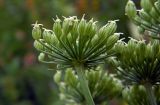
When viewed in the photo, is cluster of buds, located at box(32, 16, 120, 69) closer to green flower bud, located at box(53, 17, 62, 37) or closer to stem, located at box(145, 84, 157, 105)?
green flower bud, located at box(53, 17, 62, 37)

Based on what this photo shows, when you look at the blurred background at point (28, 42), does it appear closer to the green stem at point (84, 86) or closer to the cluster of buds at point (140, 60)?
the cluster of buds at point (140, 60)

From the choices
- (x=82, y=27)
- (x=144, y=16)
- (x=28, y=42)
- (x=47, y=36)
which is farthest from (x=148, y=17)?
(x=28, y=42)

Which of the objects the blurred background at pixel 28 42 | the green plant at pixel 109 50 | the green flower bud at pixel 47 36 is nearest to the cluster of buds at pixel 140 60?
the green plant at pixel 109 50

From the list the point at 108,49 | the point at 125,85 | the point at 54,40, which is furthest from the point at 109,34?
the point at 125,85

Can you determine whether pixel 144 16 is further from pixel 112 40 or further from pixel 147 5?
pixel 112 40

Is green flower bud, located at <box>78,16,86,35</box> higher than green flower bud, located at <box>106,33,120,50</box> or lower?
higher

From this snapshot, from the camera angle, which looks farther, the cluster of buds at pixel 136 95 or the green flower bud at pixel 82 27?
the cluster of buds at pixel 136 95

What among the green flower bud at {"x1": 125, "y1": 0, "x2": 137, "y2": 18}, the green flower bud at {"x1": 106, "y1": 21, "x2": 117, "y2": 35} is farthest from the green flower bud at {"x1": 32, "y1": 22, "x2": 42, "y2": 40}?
the green flower bud at {"x1": 125, "y1": 0, "x2": 137, "y2": 18}
